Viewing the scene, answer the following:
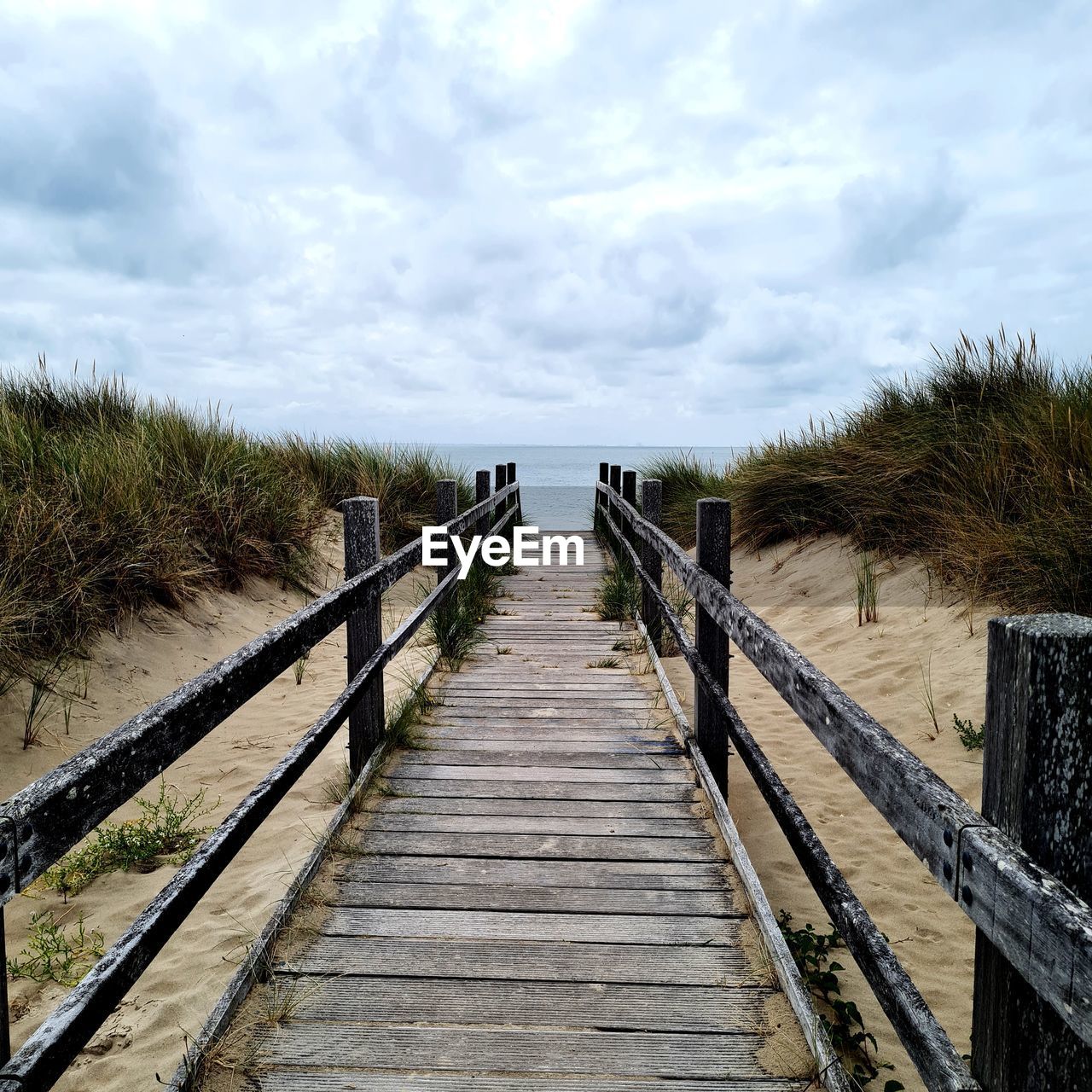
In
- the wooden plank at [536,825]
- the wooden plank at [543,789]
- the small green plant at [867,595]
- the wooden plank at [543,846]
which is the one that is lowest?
the wooden plank at [543,846]

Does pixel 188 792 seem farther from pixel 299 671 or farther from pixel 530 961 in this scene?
pixel 530 961

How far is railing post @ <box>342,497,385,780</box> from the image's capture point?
11.9 feet

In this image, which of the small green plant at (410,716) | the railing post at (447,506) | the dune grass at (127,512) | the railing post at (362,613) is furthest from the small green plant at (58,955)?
the railing post at (447,506)

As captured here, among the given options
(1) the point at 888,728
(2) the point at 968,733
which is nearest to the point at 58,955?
(2) the point at 968,733

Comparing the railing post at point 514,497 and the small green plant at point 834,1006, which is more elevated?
the railing post at point 514,497

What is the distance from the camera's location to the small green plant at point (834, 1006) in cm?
236

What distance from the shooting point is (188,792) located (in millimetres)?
4656

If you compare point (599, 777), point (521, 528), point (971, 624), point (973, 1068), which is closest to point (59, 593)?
point (599, 777)

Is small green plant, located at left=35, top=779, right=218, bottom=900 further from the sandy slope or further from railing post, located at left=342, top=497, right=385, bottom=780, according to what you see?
the sandy slope

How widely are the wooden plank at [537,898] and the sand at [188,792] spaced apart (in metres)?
0.52

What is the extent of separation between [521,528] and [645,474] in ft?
8.30

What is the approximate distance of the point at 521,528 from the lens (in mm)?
13766

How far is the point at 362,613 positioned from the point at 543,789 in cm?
113

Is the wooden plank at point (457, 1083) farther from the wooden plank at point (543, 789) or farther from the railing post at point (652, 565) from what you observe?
the railing post at point (652, 565)
